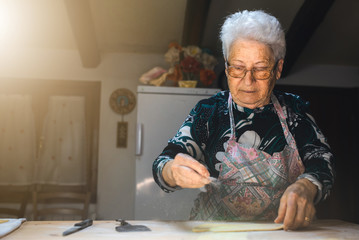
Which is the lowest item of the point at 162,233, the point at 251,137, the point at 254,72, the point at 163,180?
the point at 162,233

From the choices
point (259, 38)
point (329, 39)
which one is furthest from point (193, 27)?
point (259, 38)

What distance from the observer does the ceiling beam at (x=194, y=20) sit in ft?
6.95

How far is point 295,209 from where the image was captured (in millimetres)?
711

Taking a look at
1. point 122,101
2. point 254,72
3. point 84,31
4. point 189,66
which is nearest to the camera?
point 254,72

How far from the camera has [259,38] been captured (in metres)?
0.95

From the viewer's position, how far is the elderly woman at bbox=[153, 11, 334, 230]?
0.95 meters

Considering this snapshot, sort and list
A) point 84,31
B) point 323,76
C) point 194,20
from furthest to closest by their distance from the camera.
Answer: point 323,76 → point 84,31 → point 194,20

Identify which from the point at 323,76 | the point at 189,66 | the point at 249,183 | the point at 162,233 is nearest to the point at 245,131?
the point at 249,183

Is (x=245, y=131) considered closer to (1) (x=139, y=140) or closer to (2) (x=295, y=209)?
(2) (x=295, y=209)

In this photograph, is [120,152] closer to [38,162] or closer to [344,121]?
[38,162]

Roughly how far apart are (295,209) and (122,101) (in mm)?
2096

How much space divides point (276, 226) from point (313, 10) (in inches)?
71.1

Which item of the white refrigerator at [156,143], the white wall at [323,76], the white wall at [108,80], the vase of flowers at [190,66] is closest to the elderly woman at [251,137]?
the white refrigerator at [156,143]

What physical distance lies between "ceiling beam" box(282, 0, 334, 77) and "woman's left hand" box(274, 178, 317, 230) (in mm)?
1741
